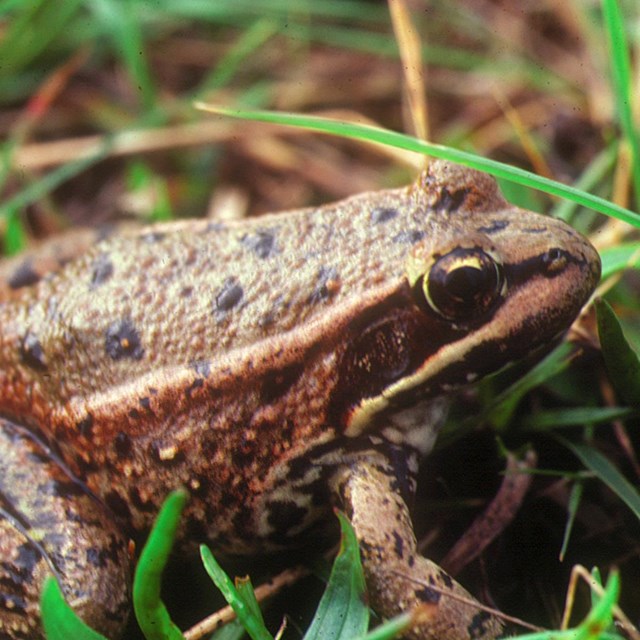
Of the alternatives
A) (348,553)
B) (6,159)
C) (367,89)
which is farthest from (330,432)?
(367,89)

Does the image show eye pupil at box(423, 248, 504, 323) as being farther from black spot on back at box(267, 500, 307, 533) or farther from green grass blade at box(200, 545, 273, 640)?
green grass blade at box(200, 545, 273, 640)

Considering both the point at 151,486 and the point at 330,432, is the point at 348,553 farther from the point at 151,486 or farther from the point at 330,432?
the point at 151,486

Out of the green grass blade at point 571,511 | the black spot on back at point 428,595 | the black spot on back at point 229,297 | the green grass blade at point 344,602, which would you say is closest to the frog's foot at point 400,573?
the black spot on back at point 428,595

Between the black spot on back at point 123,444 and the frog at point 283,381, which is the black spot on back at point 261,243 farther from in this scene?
the black spot on back at point 123,444

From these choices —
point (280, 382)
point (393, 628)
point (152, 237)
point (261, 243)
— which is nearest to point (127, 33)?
point (152, 237)

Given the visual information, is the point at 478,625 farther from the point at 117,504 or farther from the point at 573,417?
the point at 117,504

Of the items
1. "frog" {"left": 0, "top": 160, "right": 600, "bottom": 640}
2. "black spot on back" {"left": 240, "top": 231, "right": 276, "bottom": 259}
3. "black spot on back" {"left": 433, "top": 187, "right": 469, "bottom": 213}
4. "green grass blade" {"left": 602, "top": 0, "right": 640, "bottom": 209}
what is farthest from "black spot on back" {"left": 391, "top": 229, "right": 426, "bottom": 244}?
"green grass blade" {"left": 602, "top": 0, "right": 640, "bottom": 209}
